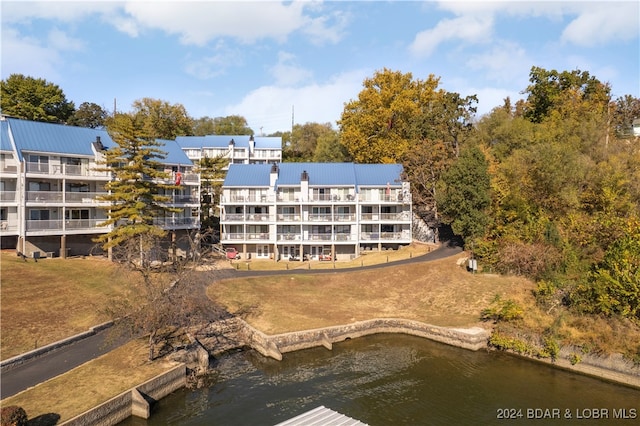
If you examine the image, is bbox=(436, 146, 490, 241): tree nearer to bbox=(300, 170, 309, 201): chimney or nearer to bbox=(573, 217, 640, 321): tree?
bbox=(573, 217, 640, 321): tree

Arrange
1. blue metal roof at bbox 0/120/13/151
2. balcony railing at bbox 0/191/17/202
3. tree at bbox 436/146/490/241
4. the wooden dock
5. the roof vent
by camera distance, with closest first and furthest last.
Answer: the wooden dock → balcony railing at bbox 0/191/17/202 → blue metal roof at bbox 0/120/13/151 → tree at bbox 436/146/490/241 → the roof vent

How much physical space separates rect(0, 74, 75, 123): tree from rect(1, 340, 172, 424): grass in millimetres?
64408

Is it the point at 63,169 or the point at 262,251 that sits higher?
the point at 63,169

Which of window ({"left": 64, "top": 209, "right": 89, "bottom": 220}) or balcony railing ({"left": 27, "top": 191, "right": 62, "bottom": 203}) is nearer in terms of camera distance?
balcony railing ({"left": 27, "top": 191, "right": 62, "bottom": 203})

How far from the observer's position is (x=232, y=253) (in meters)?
58.3

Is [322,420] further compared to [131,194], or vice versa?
[131,194]

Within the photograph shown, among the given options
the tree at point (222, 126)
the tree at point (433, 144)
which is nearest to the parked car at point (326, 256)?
the tree at point (433, 144)

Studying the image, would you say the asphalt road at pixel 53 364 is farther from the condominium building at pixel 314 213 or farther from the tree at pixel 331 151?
the tree at pixel 331 151

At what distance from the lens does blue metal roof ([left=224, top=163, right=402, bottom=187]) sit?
198 ft

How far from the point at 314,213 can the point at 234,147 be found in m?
48.6

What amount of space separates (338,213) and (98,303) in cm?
3304

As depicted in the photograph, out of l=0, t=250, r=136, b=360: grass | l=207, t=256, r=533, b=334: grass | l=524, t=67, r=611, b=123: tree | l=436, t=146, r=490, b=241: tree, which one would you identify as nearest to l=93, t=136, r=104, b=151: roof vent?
l=0, t=250, r=136, b=360: grass

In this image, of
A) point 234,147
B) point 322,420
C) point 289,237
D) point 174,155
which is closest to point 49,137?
point 174,155

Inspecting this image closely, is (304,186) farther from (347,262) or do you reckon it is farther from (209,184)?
(209,184)
